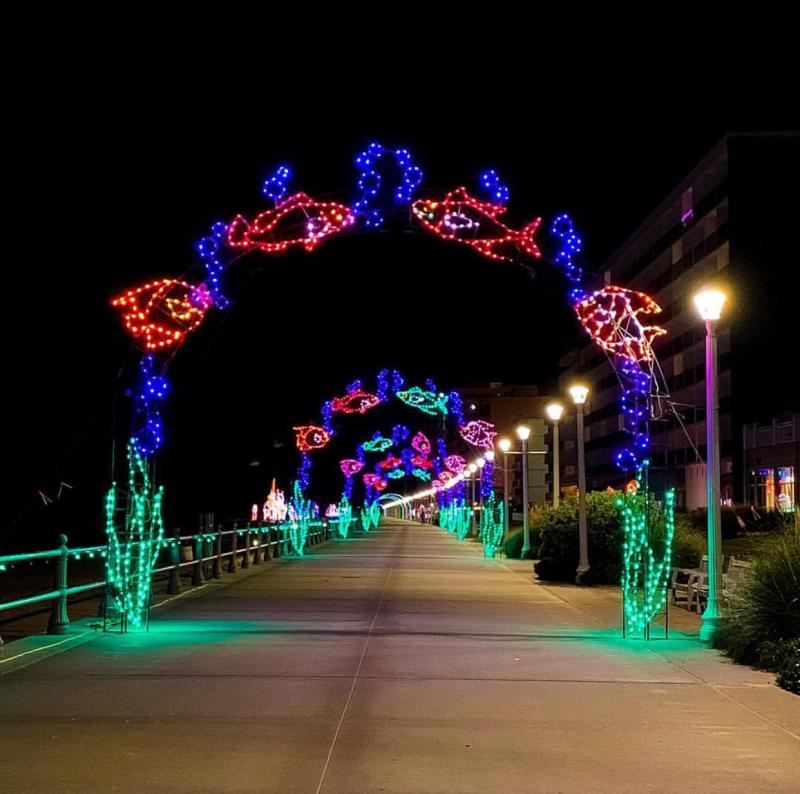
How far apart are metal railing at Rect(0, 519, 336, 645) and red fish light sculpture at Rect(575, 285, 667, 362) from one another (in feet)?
24.4

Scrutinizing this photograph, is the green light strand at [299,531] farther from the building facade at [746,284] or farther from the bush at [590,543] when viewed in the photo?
the building facade at [746,284]

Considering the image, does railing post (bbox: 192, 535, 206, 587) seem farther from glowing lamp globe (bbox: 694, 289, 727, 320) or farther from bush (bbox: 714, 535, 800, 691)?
bush (bbox: 714, 535, 800, 691)

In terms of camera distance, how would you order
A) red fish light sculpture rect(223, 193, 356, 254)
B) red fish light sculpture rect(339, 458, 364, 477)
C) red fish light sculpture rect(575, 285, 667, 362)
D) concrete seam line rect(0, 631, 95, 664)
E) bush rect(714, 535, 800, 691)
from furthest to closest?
red fish light sculpture rect(339, 458, 364, 477), red fish light sculpture rect(575, 285, 667, 362), red fish light sculpture rect(223, 193, 356, 254), bush rect(714, 535, 800, 691), concrete seam line rect(0, 631, 95, 664)

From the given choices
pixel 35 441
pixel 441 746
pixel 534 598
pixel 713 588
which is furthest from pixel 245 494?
pixel 441 746

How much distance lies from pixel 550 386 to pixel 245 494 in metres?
74.8

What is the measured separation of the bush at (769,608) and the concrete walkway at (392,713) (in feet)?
1.06

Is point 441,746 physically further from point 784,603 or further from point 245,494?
point 245,494

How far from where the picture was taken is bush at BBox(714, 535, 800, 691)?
12.7 m

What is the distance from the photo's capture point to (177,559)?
22531 millimetres

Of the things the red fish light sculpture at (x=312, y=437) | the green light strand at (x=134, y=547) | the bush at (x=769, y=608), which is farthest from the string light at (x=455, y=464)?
the bush at (x=769, y=608)

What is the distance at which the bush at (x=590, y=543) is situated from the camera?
26031 mm

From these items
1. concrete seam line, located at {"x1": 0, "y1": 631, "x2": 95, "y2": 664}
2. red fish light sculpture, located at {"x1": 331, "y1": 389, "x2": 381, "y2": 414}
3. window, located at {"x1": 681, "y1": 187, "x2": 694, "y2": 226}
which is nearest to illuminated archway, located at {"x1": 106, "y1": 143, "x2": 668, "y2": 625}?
concrete seam line, located at {"x1": 0, "y1": 631, "x2": 95, "y2": 664}

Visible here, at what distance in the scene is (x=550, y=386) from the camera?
160125mm

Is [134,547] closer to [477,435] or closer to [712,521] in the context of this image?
[712,521]
